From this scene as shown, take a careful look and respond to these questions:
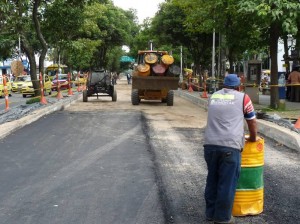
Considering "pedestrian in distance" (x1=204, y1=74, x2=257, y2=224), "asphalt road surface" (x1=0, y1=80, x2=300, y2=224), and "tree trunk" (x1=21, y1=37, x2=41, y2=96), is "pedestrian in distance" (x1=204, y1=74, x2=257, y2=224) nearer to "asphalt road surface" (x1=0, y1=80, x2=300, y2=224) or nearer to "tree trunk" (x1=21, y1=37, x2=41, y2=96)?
"asphalt road surface" (x1=0, y1=80, x2=300, y2=224)

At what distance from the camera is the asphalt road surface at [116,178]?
5621mm

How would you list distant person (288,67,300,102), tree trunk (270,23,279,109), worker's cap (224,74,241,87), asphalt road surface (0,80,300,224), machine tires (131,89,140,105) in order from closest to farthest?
worker's cap (224,74,241,87) → asphalt road surface (0,80,300,224) → tree trunk (270,23,279,109) → machine tires (131,89,140,105) → distant person (288,67,300,102)

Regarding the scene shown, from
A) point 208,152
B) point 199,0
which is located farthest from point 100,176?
point 199,0

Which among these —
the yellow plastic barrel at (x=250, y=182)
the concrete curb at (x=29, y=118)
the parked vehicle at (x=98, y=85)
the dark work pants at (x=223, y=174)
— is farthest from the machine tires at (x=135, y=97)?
the dark work pants at (x=223, y=174)

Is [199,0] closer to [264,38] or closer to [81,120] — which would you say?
[264,38]

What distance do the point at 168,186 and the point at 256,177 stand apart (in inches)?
67.2

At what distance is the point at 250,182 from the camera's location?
17.8 ft

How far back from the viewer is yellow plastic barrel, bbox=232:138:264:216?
533 centimetres

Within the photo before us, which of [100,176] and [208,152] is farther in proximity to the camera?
[100,176]

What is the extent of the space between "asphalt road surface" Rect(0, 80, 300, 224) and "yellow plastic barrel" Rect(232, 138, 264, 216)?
12 cm

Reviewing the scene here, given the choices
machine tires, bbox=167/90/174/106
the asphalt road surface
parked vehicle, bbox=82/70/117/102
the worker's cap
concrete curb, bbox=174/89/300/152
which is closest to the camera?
the worker's cap

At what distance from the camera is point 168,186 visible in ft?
22.4

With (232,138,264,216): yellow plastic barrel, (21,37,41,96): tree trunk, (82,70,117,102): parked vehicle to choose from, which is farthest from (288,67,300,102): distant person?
(232,138,264,216): yellow plastic barrel

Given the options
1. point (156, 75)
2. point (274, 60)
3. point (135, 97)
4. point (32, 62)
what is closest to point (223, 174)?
point (274, 60)
